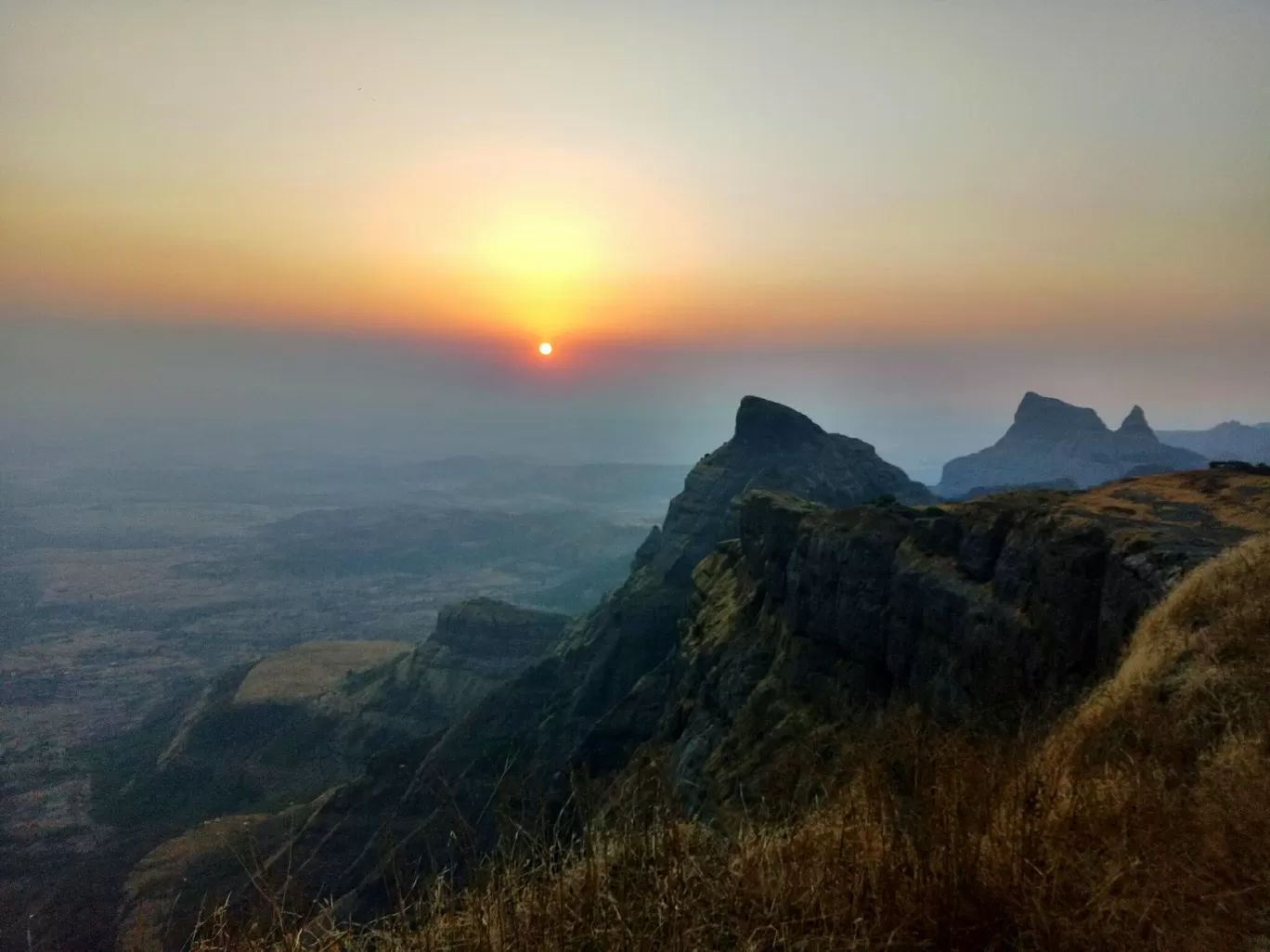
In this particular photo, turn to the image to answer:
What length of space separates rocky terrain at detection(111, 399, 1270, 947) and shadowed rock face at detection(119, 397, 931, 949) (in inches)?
11.2

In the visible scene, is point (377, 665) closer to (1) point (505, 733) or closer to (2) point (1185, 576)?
(1) point (505, 733)

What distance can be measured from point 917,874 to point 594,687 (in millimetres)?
54623

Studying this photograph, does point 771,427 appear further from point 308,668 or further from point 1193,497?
point 308,668

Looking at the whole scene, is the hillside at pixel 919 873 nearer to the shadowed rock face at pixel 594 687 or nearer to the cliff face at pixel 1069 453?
the shadowed rock face at pixel 594 687

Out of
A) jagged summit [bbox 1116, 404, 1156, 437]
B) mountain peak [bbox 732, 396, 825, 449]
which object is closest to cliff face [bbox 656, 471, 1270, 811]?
mountain peak [bbox 732, 396, 825, 449]

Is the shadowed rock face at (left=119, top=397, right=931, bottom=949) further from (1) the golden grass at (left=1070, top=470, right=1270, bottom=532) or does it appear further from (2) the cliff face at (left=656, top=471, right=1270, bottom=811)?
(1) the golden grass at (left=1070, top=470, right=1270, bottom=532)

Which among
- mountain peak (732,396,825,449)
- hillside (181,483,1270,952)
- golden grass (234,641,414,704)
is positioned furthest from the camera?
golden grass (234,641,414,704)

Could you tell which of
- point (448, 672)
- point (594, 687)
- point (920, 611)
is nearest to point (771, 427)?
point (594, 687)

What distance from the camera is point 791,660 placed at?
95.9 feet

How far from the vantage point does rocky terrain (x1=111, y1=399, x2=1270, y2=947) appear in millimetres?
14523

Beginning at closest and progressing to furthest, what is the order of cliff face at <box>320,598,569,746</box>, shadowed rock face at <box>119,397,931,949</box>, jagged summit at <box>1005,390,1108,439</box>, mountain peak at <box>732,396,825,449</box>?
1. shadowed rock face at <box>119,397,931,949</box>
2. cliff face at <box>320,598,569,746</box>
3. mountain peak at <box>732,396,825,449</box>
4. jagged summit at <box>1005,390,1108,439</box>

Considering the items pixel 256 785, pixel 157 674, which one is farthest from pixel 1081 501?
pixel 157 674

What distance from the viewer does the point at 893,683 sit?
24.6 metres

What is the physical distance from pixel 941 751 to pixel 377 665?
98206mm
